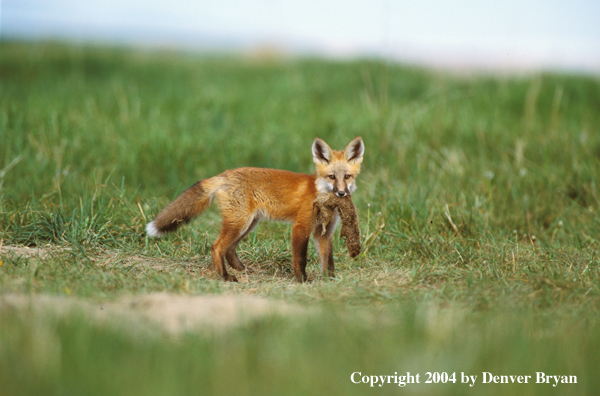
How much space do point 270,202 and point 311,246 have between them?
0.80 m

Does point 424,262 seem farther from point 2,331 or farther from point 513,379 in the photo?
point 2,331

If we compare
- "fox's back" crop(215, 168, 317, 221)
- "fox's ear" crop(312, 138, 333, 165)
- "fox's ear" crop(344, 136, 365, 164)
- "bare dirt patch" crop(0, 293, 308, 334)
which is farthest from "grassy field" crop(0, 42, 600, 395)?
"fox's ear" crop(312, 138, 333, 165)

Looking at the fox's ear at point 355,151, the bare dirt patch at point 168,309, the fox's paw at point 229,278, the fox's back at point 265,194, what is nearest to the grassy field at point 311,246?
the bare dirt patch at point 168,309

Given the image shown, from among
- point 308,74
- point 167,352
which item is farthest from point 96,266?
point 308,74

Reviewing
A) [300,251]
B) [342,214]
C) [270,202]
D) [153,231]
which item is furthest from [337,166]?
[153,231]

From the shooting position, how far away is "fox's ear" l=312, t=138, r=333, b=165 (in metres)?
4.72

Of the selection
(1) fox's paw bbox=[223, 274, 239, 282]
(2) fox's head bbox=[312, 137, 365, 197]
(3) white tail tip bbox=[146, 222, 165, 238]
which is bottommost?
(1) fox's paw bbox=[223, 274, 239, 282]

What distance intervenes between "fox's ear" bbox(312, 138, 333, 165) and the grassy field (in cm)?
78

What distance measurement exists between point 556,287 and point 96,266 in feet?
10.5

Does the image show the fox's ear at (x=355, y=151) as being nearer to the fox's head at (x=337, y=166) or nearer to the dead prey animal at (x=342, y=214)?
the fox's head at (x=337, y=166)

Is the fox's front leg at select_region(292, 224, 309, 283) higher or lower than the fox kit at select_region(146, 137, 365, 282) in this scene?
lower

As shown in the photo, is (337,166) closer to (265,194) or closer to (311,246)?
(265,194)

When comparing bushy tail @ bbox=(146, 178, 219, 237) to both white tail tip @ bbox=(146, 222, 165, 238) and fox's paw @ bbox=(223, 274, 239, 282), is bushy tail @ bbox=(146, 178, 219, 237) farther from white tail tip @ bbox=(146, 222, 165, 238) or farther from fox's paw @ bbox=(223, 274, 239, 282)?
fox's paw @ bbox=(223, 274, 239, 282)

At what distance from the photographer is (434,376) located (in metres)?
2.52
